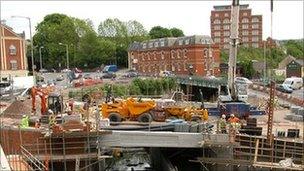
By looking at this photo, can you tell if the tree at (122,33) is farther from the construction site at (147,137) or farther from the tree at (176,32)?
the construction site at (147,137)

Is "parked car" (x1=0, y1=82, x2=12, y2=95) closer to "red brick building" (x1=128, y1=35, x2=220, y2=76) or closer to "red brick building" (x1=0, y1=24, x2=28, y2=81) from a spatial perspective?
"red brick building" (x1=0, y1=24, x2=28, y2=81)

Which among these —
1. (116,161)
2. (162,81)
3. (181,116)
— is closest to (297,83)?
(162,81)

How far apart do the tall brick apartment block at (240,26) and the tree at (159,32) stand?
1946 cm

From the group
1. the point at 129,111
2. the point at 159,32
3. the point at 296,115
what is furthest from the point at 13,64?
the point at 159,32

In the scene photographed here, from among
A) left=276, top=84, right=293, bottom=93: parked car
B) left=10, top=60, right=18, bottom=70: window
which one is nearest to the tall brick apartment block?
left=276, top=84, right=293, bottom=93: parked car

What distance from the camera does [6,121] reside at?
1079 inches

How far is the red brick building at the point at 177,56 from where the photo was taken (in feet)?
258

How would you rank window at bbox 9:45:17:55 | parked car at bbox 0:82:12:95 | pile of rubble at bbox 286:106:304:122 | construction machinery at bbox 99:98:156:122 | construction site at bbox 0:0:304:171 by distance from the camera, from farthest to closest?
window at bbox 9:45:17:55, parked car at bbox 0:82:12:95, pile of rubble at bbox 286:106:304:122, construction machinery at bbox 99:98:156:122, construction site at bbox 0:0:304:171

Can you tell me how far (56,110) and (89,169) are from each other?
15.9 feet

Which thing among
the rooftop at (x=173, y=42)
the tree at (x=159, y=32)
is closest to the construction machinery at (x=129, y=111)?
the rooftop at (x=173, y=42)

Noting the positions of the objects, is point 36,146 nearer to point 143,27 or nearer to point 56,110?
point 56,110

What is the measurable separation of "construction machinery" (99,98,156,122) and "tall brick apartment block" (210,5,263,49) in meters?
102

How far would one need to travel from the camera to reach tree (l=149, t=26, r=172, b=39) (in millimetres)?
112750

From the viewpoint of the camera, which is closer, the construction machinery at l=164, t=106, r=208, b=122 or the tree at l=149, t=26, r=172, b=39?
the construction machinery at l=164, t=106, r=208, b=122
